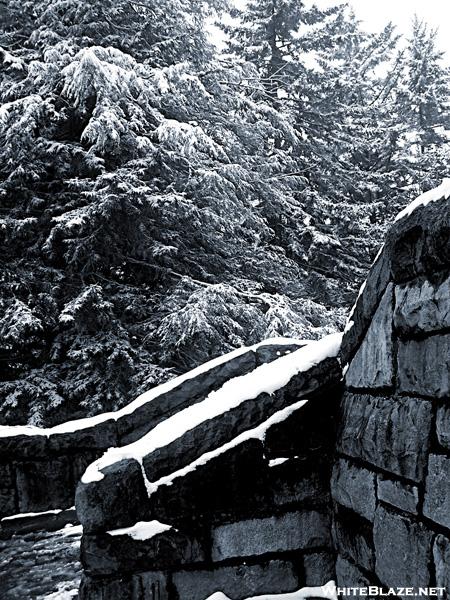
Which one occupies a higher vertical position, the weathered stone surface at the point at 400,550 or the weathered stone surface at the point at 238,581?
the weathered stone surface at the point at 400,550

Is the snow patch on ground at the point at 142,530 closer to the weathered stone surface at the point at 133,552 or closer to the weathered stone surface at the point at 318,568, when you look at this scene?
the weathered stone surface at the point at 133,552

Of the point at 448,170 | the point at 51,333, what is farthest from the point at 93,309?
the point at 448,170

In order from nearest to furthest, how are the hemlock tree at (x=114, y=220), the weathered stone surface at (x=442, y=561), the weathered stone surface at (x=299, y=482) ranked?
1. the weathered stone surface at (x=442, y=561)
2. the weathered stone surface at (x=299, y=482)
3. the hemlock tree at (x=114, y=220)

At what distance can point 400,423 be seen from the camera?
2.39 meters

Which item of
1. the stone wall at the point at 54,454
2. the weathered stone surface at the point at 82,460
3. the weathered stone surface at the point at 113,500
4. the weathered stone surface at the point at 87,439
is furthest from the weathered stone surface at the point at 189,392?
the weathered stone surface at the point at 113,500

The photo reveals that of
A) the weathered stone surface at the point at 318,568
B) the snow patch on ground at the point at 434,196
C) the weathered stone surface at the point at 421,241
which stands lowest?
the weathered stone surface at the point at 318,568

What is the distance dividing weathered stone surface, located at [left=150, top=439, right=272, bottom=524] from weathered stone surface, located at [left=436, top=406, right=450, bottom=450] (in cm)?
103

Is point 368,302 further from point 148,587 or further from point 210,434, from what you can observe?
point 148,587

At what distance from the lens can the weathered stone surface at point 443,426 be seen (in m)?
2.09

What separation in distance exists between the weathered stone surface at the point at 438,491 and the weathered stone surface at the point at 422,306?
50 centimetres

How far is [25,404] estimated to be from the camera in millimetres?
8922

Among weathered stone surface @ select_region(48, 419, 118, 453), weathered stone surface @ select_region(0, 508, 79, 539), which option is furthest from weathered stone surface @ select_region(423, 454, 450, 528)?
weathered stone surface @ select_region(0, 508, 79, 539)

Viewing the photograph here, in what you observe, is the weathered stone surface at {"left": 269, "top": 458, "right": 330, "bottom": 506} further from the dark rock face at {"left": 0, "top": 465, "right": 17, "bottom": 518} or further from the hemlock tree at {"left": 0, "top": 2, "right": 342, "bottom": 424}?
the hemlock tree at {"left": 0, "top": 2, "right": 342, "bottom": 424}

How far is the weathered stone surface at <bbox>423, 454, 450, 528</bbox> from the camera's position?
2.07m
